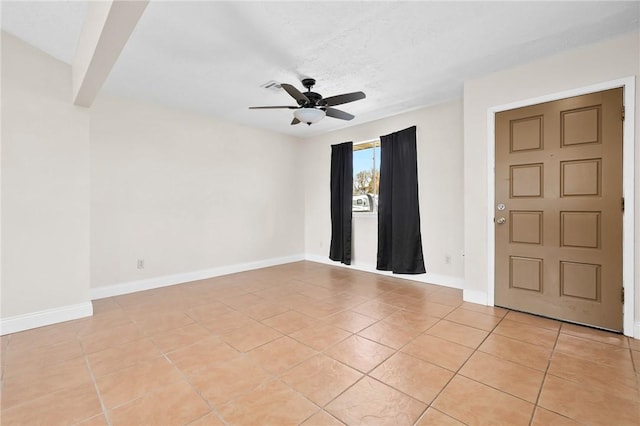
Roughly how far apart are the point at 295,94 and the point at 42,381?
3.06m

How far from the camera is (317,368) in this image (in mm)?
2074

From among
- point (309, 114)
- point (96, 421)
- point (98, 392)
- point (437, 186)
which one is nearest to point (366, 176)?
point (437, 186)

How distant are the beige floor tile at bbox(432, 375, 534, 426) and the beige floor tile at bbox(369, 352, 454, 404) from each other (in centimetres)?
7

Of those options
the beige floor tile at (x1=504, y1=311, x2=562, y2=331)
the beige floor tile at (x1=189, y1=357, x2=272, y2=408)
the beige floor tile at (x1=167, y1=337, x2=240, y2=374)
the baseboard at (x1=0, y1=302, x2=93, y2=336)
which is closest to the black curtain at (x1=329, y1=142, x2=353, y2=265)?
the beige floor tile at (x1=504, y1=311, x2=562, y2=331)

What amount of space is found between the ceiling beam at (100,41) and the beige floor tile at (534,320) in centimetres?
404

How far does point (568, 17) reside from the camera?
2.28 m

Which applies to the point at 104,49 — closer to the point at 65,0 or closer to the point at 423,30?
the point at 65,0

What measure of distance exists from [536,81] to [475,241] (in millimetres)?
1860

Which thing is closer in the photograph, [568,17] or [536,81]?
[568,17]

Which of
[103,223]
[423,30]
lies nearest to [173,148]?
[103,223]

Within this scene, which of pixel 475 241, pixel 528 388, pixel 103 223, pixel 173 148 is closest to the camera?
pixel 528 388

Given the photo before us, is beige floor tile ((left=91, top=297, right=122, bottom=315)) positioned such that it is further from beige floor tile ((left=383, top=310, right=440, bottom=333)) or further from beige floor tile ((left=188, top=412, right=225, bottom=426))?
Answer: beige floor tile ((left=383, top=310, right=440, bottom=333))

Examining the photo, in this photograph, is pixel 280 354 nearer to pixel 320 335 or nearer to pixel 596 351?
pixel 320 335

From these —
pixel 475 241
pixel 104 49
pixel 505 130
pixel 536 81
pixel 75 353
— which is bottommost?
pixel 75 353
